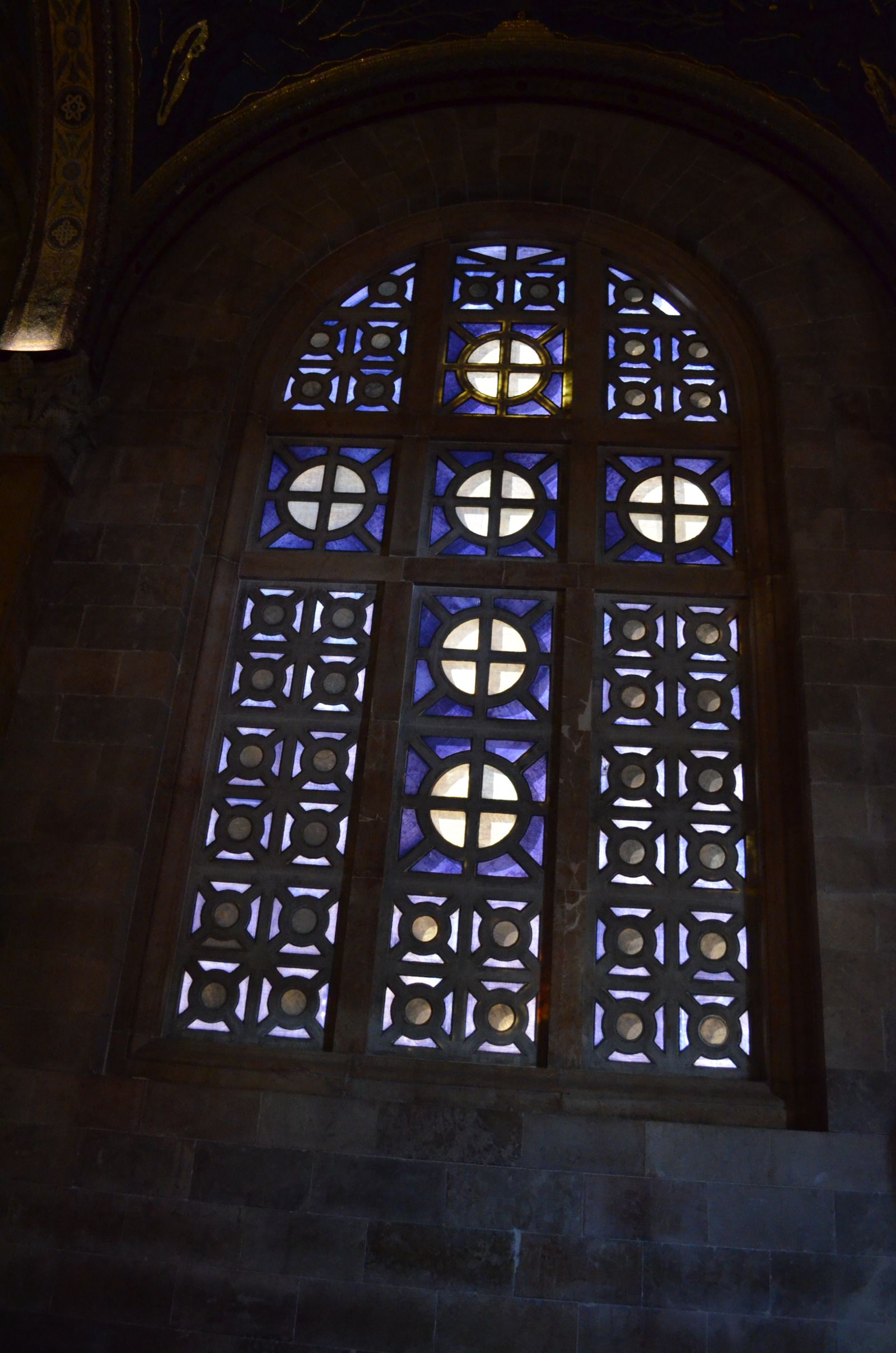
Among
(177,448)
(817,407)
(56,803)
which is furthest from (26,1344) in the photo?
(817,407)

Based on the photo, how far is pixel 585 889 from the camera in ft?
23.9

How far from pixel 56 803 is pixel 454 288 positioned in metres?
4.88

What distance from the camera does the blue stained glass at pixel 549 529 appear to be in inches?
334

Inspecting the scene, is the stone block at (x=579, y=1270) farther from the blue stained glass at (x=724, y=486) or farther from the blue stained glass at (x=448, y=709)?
the blue stained glass at (x=724, y=486)

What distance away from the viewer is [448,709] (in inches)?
313

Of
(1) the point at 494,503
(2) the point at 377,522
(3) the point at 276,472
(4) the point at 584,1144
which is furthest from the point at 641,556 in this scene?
(4) the point at 584,1144

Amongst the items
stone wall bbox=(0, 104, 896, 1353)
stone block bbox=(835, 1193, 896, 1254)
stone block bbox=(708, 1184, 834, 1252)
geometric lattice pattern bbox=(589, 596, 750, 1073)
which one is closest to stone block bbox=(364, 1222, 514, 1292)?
stone wall bbox=(0, 104, 896, 1353)

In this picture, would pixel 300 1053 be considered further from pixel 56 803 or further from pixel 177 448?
pixel 177 448

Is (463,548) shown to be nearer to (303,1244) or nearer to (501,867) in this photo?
(501,867)

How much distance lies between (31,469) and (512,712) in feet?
11.4

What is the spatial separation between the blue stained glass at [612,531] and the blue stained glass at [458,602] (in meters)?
0.95

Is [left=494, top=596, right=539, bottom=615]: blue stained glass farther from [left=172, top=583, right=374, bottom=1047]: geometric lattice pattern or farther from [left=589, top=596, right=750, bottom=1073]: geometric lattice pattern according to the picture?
[left=172, top=583, right=374, bottom=1047]: geometric lattice pattern

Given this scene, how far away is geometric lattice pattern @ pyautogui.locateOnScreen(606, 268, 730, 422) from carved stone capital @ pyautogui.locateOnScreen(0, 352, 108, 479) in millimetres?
3623

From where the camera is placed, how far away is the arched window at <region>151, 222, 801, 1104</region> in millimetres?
7145
